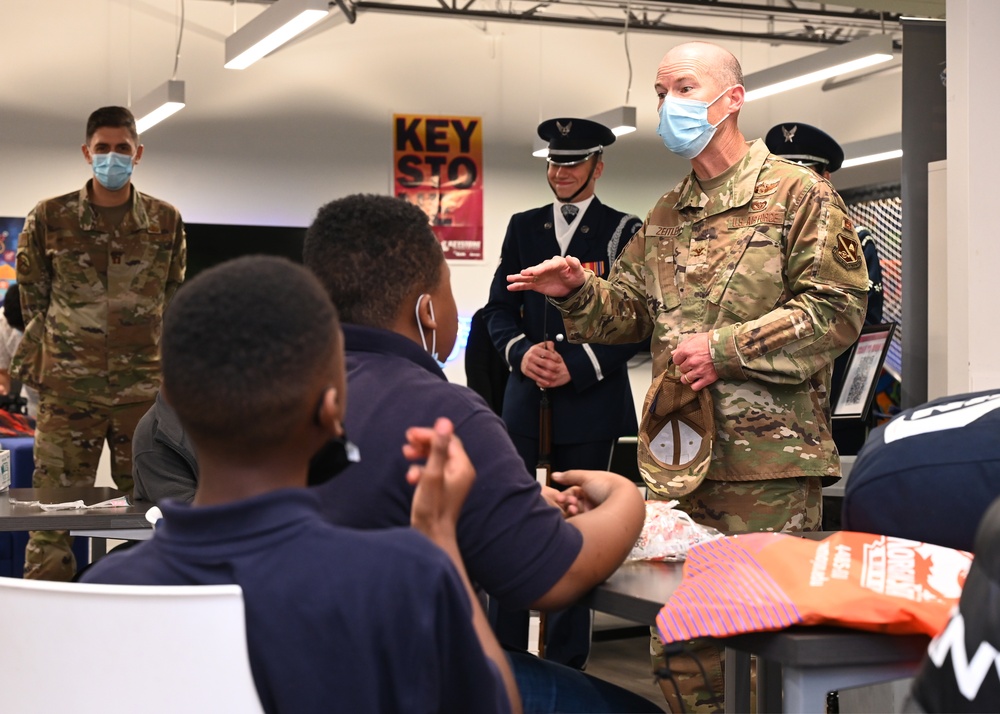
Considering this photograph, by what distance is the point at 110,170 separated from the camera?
460cm

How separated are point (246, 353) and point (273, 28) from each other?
5856 mm

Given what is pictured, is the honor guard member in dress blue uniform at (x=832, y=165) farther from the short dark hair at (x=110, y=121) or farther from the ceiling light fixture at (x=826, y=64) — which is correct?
the short dark hair at (x=110, y=121)

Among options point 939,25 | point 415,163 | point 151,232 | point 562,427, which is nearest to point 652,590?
point 562,427

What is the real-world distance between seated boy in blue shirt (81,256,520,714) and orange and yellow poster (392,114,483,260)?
8434mm

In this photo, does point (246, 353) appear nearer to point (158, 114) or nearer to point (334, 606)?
point (334, 606)

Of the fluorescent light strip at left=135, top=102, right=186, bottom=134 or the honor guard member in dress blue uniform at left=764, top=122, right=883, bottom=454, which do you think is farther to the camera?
the fluorescent light strip at left=135, top=102, right=186, bottom=134

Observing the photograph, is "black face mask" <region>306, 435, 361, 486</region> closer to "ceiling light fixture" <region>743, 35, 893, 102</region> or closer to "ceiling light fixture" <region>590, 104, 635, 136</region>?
"ceiling light fixture" <region>743, 35, 893, 102</region>

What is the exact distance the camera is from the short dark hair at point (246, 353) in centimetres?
103

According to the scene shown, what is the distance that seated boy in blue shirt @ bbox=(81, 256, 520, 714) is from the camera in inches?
→ 39.3

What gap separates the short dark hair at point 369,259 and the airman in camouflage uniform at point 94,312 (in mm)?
3161

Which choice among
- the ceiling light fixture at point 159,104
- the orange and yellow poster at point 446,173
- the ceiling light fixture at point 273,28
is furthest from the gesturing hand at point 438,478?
the orange and yellow poster at point 446,173

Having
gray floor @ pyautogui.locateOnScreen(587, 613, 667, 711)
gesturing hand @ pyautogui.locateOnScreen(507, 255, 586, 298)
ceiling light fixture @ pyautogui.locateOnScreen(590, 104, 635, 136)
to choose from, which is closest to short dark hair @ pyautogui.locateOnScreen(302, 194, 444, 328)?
gesturing hand @ pyautogui.locateOnScreen(507, 255, 586, 298)

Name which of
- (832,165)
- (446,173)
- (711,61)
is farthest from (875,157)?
(711,61)

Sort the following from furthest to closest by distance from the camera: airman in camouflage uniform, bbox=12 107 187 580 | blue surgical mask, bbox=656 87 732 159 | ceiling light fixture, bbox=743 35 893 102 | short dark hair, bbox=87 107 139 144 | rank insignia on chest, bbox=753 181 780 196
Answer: ceiling light fixture, bbox=743 35 893 102 < short dark hair, bbox=87 107 139 144 < airman in camouflage uniform, bbox=12 107 187 580 < blue surgical mask, bbox=656 87 732 159 < rank insignia on chest, bbox=753 181 780 196
